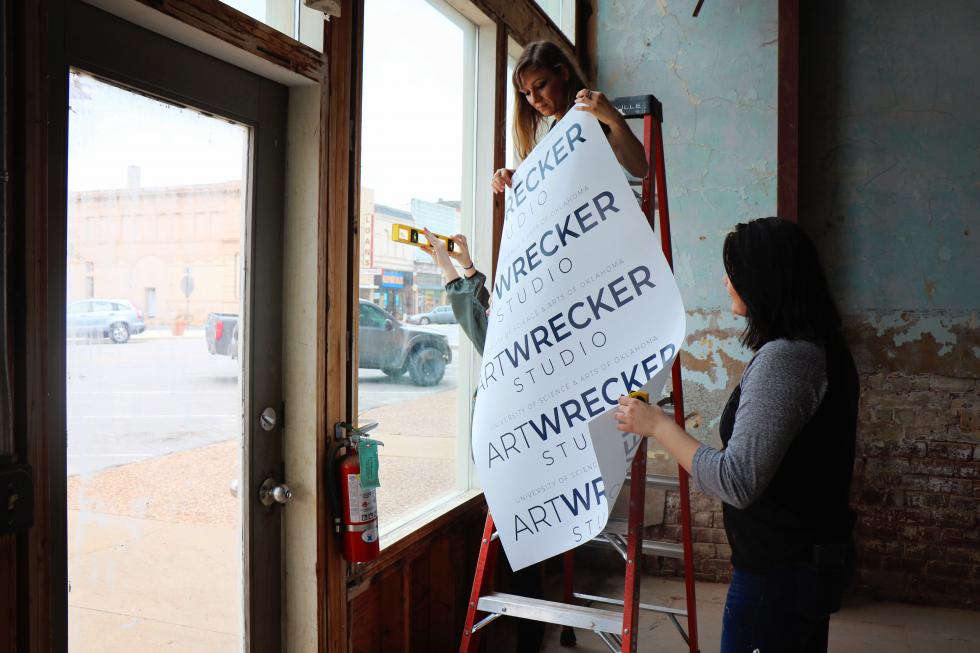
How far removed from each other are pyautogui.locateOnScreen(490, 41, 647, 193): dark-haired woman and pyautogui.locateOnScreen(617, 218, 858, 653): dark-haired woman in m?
0.47

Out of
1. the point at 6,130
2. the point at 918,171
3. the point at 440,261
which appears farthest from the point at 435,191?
the point at 918,171

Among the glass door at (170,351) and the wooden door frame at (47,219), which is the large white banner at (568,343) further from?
the wooden door frame at (47,219)

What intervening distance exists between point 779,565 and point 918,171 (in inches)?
106

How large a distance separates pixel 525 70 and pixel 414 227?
23.4 inches

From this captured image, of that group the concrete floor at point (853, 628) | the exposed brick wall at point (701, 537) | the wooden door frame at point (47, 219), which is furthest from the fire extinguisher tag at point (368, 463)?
the exposed brick wall at point (701, 537)

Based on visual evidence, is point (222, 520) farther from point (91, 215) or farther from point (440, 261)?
point (440, 261)

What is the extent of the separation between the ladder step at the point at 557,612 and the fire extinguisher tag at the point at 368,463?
43 centimetres

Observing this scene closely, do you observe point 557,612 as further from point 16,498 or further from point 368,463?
point 16,498

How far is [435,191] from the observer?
8.12 feet

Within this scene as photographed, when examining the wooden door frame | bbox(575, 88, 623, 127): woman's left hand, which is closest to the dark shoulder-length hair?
bbox(575, 88, 623, 127): woman's left hand

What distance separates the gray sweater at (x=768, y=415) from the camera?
130 centimetres

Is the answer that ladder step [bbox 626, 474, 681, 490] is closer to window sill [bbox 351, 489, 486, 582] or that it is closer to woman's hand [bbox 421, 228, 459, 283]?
window sill [bbox 351, 489, 486, 582]

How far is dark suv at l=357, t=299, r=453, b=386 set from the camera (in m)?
2.04

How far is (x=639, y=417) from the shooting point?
149 centimetres
